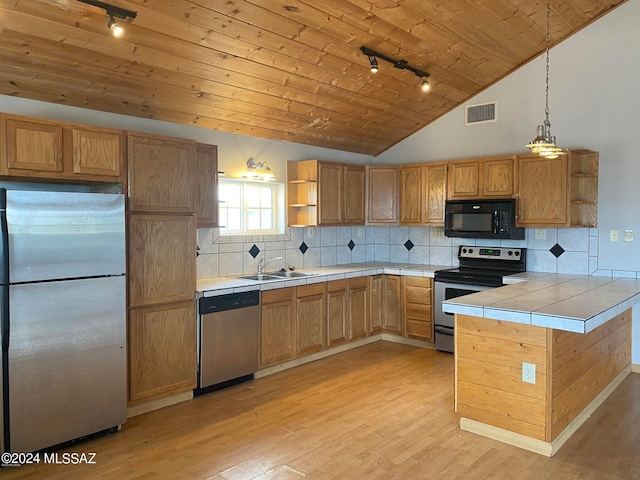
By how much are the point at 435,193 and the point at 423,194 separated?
151mm

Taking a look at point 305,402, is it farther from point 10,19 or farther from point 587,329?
point 10,19

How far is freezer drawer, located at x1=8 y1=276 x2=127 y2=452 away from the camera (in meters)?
2.74

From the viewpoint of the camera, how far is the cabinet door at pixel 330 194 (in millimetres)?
5117

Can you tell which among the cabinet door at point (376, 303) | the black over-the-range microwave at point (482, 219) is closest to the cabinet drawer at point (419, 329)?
the cabinet door at point (376, 303)

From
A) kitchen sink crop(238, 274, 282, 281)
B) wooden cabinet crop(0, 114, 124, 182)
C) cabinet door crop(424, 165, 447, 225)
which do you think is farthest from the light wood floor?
cabinet door crop(424, 165, 447, 225)

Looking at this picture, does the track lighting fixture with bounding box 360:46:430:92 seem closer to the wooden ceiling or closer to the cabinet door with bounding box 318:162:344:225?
the wooden ceiling

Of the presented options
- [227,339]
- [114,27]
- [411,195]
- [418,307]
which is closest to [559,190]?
[411,195]

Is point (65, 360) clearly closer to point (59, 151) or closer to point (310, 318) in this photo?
point (59, 151)

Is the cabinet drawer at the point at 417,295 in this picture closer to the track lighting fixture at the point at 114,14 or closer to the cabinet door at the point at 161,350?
the cabinet door at the point at 161,350

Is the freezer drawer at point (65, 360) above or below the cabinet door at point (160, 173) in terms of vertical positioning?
below

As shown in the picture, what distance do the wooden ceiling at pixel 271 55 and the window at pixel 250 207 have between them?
1.78ft

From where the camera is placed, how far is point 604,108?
4469 millimetres

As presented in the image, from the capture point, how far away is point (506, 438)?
9.89 ft

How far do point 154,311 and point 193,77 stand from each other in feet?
5.78
